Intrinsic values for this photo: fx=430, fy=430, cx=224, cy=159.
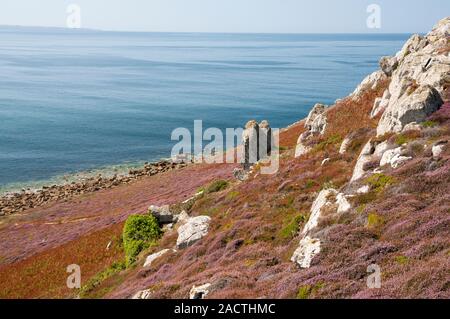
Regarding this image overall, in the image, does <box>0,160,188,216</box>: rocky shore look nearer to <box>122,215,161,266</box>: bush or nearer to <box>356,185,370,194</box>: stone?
<box>122,215,161,266</box>: bush

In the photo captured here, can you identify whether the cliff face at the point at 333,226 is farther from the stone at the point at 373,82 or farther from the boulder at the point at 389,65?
the stone at the point at 373,82

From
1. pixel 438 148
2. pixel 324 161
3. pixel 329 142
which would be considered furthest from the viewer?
pixel 329 142

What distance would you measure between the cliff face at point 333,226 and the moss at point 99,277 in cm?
32

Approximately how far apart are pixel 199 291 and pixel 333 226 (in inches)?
245

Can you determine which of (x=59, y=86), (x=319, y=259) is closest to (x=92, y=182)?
(x=319, y=259)

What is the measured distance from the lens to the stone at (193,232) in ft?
92.9

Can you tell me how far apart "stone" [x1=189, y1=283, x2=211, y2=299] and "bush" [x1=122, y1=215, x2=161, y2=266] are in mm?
16158

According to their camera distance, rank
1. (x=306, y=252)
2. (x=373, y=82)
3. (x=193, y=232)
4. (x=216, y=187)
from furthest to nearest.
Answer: (x=373, y=82)
(x=216, y=187)
(x=193, y=232)
(x=306, y=252)

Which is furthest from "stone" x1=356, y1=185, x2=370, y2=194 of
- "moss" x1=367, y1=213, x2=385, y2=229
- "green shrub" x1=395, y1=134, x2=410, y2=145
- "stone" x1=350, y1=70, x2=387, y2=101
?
"stone" x1=350, y1=70, x2=387, y2=101

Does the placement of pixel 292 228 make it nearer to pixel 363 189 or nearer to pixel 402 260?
pixel 363 189

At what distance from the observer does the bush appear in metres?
33.5

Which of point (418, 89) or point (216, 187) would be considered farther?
point (216, 187)

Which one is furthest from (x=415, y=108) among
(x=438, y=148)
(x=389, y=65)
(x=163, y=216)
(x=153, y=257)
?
(x=389, y=65)

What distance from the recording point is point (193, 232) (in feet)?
95.7
